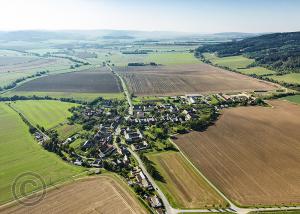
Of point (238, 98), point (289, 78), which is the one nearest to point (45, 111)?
point (238, 98)

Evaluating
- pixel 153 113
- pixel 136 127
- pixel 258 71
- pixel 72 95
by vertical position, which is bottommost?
pixel 72 95

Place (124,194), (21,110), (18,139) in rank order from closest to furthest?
(124,194), (18,139), (21,110)

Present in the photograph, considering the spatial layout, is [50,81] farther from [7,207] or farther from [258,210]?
[258,210]

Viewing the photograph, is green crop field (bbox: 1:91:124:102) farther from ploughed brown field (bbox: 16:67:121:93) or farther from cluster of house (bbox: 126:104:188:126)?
cluster of house (bbox: 126:104:188:126)

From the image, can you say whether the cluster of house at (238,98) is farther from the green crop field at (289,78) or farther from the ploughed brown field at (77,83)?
the ploughed brown field at (77,83)

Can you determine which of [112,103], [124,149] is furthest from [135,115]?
[124,149]

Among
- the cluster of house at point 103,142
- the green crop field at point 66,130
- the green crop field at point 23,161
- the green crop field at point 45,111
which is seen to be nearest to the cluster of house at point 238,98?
the cluster of house at point 103,142

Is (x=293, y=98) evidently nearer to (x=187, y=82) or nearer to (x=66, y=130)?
(x=187, y=82)
